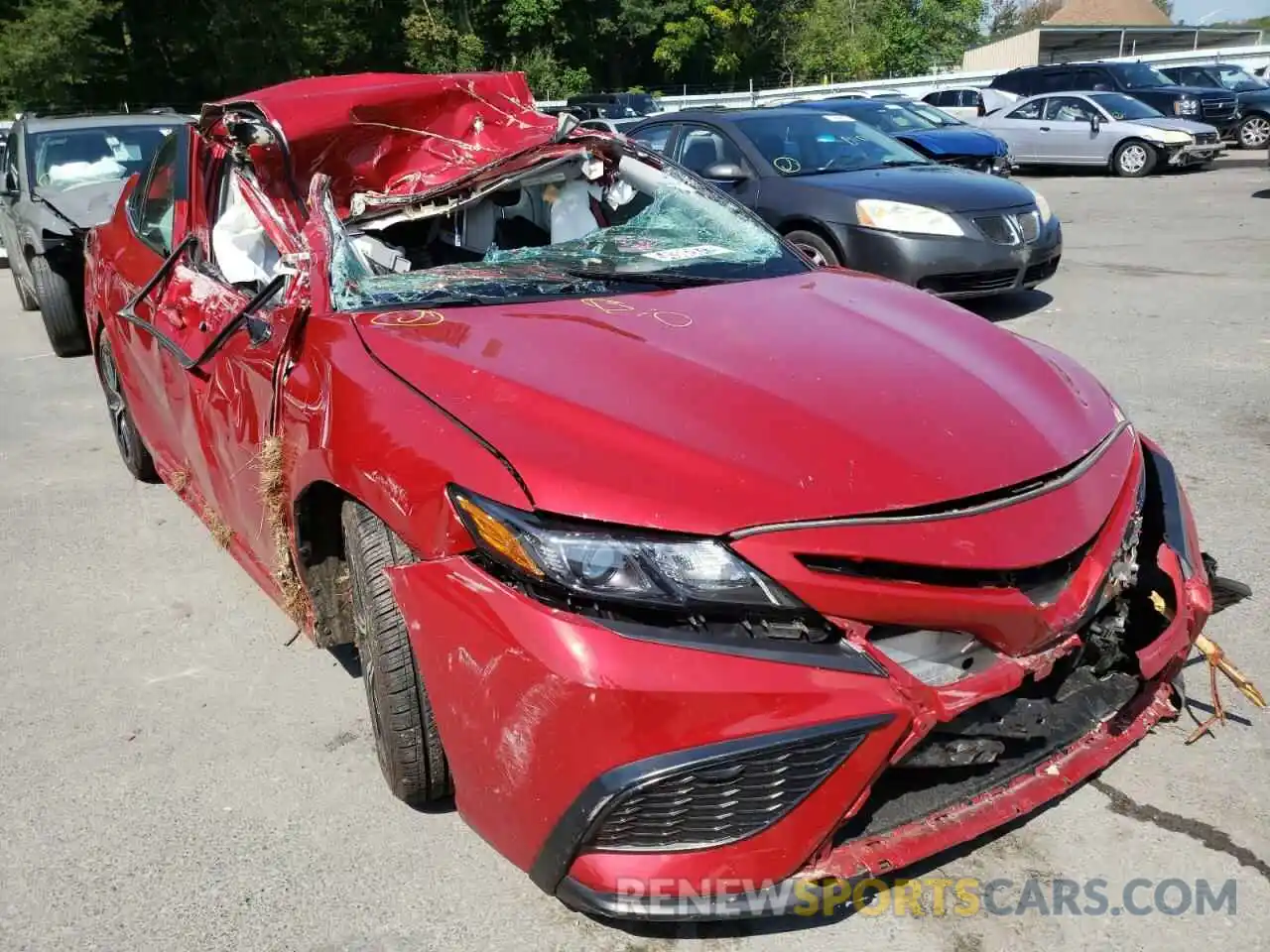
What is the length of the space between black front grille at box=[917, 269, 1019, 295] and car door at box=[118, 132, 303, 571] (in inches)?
193

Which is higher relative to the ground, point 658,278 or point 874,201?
point 658,278

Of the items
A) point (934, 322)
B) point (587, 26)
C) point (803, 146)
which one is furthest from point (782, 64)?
point (934, 322)

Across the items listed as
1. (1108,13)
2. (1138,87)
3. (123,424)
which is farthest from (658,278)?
(1108,13)

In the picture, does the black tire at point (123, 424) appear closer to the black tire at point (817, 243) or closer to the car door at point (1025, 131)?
the black tire at point (817, 243)

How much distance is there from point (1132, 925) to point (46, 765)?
2.70 meters

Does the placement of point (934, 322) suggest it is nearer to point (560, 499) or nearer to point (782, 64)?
point (560, 499)

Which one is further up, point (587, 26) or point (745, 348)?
point (587, 26)

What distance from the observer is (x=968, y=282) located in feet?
24.5

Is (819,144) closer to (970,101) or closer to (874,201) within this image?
(874,201)

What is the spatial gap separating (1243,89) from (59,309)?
21.2 m

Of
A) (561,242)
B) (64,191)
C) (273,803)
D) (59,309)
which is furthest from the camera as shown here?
(64,191)

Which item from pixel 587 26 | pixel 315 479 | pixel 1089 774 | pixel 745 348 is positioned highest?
pixel 587 26

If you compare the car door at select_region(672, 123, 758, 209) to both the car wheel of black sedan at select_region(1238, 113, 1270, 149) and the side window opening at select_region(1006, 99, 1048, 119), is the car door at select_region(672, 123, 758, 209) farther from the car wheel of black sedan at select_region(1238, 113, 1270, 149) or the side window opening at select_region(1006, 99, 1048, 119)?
the car wheel of black sedan at select_region(1238, 113, 1270, 149)

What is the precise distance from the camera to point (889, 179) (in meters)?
Result: 7.91
